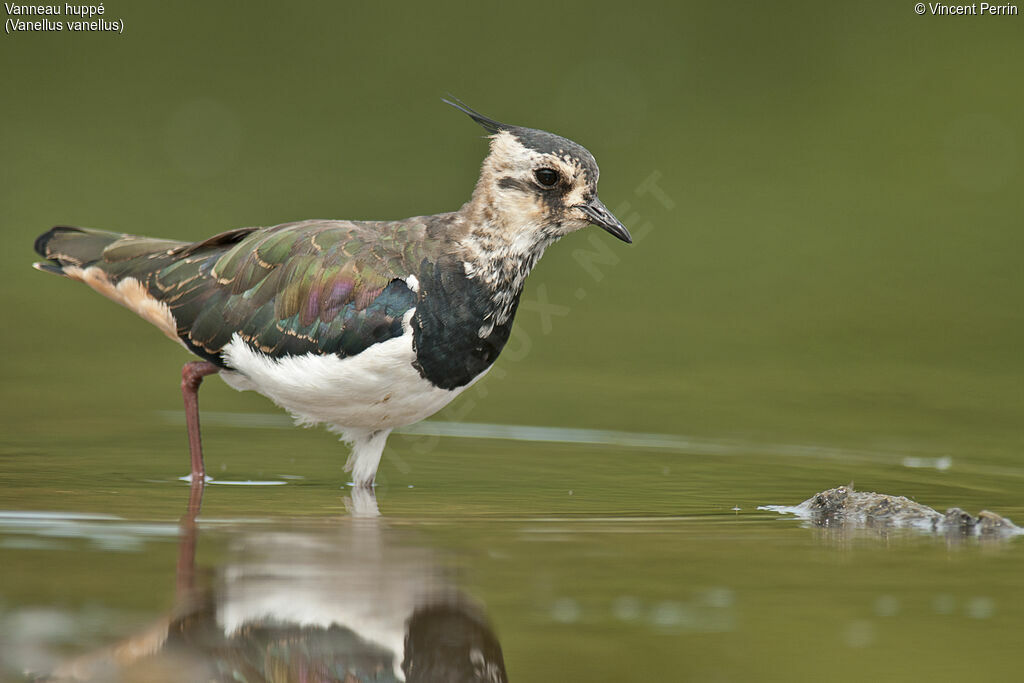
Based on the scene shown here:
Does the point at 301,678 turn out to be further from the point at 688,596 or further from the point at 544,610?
the point at 688,596

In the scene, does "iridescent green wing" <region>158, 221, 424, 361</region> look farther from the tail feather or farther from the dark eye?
the tail feather

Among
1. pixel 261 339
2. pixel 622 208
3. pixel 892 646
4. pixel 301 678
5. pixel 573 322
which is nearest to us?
pixel 301 678

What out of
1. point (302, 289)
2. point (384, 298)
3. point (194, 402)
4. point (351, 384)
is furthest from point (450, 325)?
point (194, 402)

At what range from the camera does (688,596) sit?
307 inches

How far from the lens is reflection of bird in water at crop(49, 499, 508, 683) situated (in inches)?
255

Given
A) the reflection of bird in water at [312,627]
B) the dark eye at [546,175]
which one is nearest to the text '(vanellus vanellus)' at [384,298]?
the dark eye at [546,175]

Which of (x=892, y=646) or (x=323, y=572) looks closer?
(x=892, y=646)

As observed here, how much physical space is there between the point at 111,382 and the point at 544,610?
8149 millimetres

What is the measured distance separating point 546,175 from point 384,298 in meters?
1.32

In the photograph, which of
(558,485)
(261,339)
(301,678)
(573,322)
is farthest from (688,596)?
(573,322)

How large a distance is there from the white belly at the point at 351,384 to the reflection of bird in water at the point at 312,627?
6.38 ft

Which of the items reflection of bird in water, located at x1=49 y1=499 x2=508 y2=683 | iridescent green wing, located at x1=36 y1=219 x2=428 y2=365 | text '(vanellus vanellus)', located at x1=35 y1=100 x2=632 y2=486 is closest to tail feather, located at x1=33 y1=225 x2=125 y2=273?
iridescent green wing, located at x1=36 y1=219 x2=428 y2=365

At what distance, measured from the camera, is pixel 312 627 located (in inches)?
277

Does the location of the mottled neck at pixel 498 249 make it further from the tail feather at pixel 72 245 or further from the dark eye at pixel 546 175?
the tail feather at pixel 72 245
